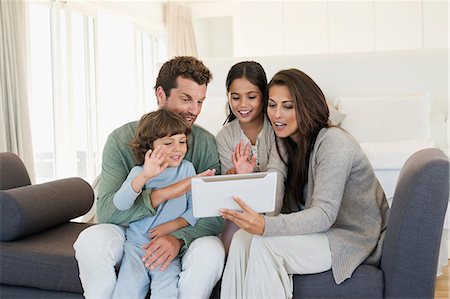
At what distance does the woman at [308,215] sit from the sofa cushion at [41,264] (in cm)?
66

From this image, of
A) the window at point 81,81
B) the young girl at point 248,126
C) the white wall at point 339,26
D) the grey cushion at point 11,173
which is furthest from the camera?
the white wall at point 339,26

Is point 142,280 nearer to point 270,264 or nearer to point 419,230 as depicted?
point 270,264

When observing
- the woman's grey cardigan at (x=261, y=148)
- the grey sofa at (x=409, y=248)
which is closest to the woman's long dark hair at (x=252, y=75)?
the woman's grey cardigan at (x=261, y=148)

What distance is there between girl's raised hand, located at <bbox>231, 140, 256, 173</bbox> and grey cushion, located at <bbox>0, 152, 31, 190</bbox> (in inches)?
44.1

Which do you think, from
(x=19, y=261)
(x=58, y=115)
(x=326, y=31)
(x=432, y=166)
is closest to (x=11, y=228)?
(x=19, y=261)

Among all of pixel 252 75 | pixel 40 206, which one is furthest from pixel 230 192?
pixel 40 206

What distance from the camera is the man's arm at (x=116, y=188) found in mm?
2211

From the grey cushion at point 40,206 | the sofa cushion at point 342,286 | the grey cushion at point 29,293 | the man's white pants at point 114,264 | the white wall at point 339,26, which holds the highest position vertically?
the white wall at point 339,26

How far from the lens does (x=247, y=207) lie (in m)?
1.97

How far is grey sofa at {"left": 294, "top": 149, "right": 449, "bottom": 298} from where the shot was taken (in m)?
1.91

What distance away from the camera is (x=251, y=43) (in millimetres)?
7230

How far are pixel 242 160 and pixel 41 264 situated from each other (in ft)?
2.92

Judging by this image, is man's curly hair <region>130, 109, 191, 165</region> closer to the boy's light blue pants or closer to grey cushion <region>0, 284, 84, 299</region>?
the boy's light blue pants

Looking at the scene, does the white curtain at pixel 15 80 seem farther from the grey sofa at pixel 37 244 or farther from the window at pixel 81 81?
the grey sofa at pixel 37 244
